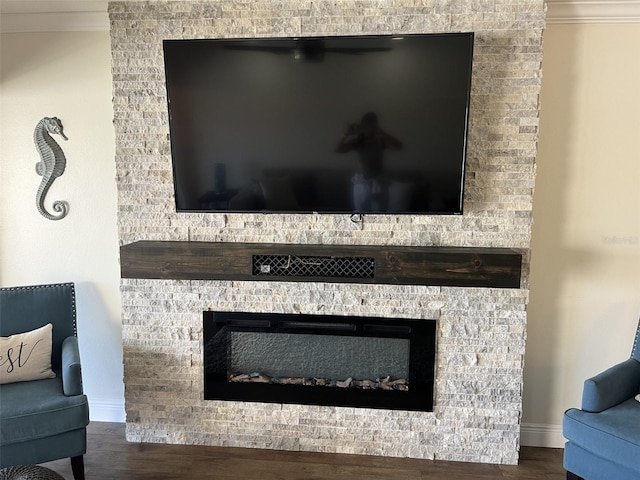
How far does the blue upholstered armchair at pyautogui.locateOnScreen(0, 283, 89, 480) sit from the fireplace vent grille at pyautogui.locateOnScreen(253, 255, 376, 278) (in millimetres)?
1024

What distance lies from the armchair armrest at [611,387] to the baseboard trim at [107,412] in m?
2.60

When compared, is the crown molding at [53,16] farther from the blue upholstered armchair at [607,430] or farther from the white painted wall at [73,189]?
the blue upholstered armchair at [607,430]

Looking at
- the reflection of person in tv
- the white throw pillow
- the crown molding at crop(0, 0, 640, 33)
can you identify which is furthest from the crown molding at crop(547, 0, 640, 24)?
the white throw pillow

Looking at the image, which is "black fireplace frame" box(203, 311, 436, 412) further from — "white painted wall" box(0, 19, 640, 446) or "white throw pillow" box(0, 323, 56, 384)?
"white throw pillow" box(0, 323, 56, 384)

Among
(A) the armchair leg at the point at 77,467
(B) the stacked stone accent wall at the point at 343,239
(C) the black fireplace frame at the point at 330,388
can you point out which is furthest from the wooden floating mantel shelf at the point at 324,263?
(A) the armchair leg at the point at 77,467

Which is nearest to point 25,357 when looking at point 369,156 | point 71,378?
point 71,378

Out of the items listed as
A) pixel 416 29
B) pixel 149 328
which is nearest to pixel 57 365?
pixel 149 328

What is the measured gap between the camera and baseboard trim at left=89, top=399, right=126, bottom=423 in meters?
2.94

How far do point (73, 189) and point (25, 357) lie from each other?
985 millimetres

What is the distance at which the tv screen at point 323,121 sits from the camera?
7.39ft

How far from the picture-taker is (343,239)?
253cm

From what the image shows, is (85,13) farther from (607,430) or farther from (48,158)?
(607,430)

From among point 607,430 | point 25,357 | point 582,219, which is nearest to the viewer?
point 607,430

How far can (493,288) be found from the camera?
236 cm
